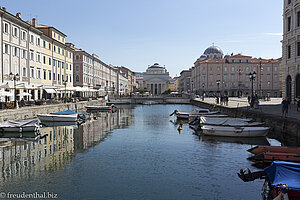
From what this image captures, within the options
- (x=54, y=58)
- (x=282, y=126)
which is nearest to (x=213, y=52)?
(x=54, y=58)

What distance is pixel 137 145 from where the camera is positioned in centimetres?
2189

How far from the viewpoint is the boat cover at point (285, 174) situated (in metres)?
9.41

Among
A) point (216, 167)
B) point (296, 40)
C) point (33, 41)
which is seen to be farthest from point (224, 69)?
point (216, 167)

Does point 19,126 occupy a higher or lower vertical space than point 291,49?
lower

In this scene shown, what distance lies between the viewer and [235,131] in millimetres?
24938

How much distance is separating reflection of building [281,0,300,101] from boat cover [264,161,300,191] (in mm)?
31085

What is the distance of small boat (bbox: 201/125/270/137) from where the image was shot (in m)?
24.4

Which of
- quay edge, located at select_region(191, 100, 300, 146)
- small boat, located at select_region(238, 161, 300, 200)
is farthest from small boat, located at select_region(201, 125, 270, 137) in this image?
small boat, located at select_region(238, 161, 300, 200)

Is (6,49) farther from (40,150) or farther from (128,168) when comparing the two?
(128,168)

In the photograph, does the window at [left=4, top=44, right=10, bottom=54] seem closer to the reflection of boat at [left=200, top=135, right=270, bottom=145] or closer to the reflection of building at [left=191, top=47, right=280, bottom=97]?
the reflection of boat at [left=200, top=135, right=270, bottom=145]

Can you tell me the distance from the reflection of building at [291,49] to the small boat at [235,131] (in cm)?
1679

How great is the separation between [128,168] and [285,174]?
8294 mm

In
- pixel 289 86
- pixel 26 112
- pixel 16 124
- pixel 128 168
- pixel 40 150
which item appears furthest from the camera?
pixel 289 86

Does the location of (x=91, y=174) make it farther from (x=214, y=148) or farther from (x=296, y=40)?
(x=296, y=40)
